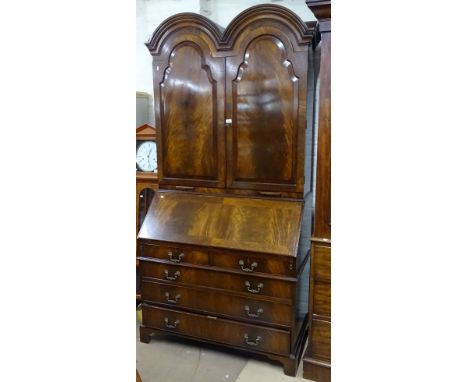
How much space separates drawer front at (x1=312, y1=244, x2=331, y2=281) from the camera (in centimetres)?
201

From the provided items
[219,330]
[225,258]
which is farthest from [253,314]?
[225,258]

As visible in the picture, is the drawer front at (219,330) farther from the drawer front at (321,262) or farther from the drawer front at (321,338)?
the drawer front at (321,262)

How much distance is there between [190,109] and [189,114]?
3 cm

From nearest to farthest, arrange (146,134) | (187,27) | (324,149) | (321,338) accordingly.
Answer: (324,149) → (321,338) → (187,27) → (146,134)

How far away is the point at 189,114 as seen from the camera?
92.6 inches

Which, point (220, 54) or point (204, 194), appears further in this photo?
point (204, 194)

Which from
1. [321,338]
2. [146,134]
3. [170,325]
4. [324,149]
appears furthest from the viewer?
[146,134]

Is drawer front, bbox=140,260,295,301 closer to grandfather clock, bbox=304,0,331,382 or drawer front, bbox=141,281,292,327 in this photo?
drawer front, bbox=141,281,292,327

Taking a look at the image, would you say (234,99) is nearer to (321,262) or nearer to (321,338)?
(321,262)

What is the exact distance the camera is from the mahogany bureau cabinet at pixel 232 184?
209 centimetres
